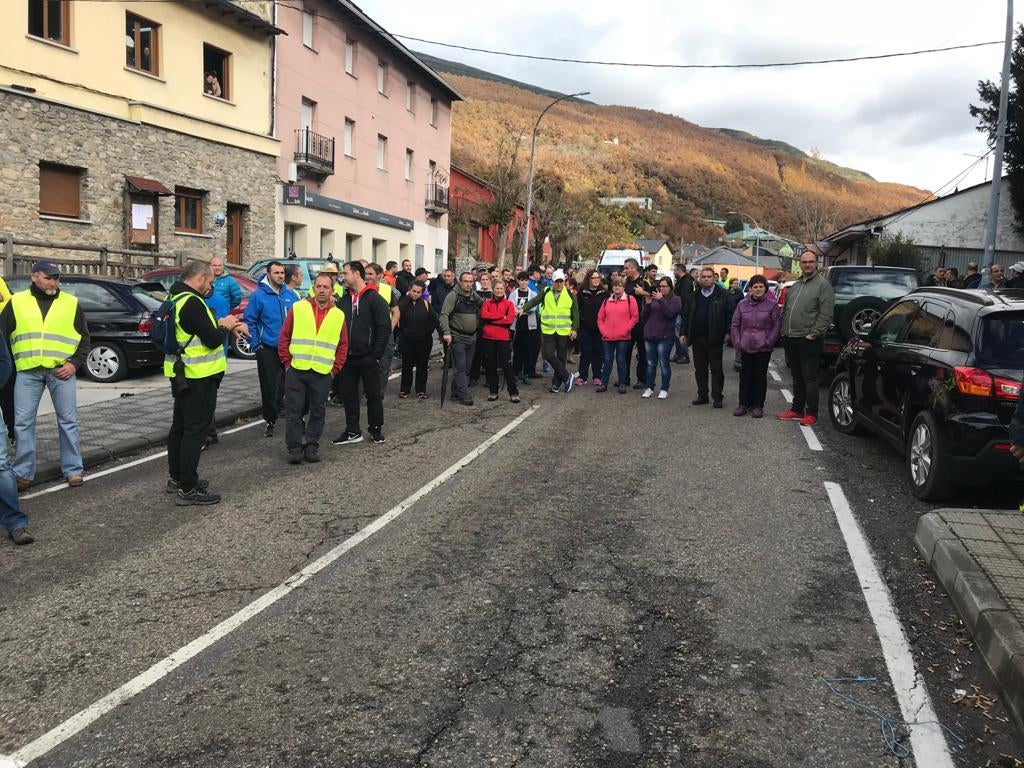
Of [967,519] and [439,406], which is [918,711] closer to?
[967,519]

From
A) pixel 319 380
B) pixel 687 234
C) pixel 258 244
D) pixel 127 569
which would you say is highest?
pixel 687 234

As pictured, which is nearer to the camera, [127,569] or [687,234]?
[127,569]

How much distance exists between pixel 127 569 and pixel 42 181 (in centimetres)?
1792

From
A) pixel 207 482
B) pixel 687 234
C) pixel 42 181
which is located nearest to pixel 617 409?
pixel 207 482

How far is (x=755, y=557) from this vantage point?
538cm

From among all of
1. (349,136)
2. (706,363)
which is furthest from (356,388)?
(349,136)

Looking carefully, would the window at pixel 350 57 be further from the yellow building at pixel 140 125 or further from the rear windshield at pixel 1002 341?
the rear windshield at pixel 1002 341

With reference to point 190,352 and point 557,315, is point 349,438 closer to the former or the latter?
point 190,352

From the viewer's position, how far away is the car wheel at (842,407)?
31.0 feet

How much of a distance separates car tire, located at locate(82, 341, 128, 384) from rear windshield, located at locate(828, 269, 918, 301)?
11.0m

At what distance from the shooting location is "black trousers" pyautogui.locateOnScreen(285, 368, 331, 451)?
8.07 meters

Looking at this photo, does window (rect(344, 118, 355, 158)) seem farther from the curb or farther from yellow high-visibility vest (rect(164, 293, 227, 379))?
the curb

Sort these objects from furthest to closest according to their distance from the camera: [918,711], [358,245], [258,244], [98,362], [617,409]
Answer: [358,245], [258,244], [98,362], [617,409], [918,711]

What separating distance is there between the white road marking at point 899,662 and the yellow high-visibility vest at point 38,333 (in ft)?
19.6
